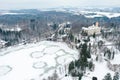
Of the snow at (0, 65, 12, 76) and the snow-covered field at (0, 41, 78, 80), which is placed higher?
the snow-covered field at (0, 41, 78, 80)

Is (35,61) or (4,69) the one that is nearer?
(4,69)

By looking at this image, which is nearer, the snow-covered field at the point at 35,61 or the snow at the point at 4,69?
the snow-covered field at the point at 35,61

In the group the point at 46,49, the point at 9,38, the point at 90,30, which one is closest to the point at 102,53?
the point at 46,49

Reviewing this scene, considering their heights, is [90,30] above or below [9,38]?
above

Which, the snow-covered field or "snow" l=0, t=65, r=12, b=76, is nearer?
the snow-covered field

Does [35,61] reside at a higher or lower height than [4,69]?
higher

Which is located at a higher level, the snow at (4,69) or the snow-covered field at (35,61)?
the snow-covered field at (35,61)

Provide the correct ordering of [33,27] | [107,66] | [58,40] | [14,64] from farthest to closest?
1. [33,27]
2. [58,40]
3. [14,64]
4. [107,66]

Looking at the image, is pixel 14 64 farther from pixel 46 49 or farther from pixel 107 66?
pixel 107 66
